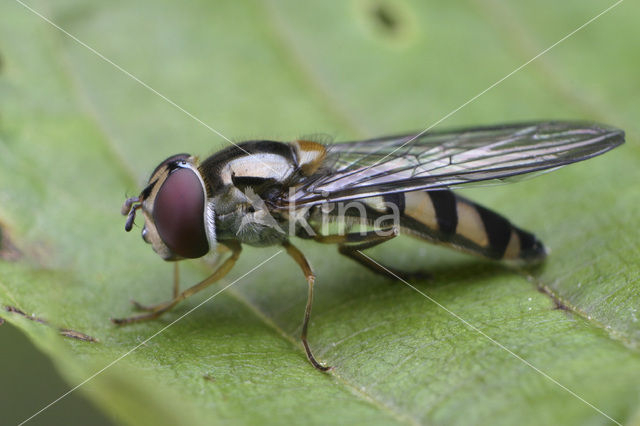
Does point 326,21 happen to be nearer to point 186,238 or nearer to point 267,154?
point 267,154

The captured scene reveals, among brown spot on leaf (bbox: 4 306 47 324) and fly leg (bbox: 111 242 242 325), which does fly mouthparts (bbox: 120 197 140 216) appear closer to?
fly leg (bbox: 111 242 242 325)

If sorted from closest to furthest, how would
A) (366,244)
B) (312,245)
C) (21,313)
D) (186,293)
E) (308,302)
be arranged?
(21,313) < (308,302) < (186,293) < (366,244) < (312,245)

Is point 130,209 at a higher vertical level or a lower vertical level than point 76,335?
higher

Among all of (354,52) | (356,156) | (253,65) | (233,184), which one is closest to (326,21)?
(354,52)

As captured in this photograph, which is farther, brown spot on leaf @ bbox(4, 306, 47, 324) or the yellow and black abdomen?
the yellow and black abdomen

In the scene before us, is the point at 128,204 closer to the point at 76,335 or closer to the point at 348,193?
the point at 76,335

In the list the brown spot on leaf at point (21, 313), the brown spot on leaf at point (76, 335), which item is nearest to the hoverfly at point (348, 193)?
the brown spot on leaf at point (76, 335)

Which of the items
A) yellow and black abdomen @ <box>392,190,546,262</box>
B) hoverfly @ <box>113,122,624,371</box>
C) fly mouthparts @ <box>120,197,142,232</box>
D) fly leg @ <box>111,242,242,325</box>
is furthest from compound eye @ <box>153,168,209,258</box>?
yellow and black abdomen @ <box>392,190,546,262</box>

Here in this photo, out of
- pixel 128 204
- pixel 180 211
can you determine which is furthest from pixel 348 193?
pixel 128 204
